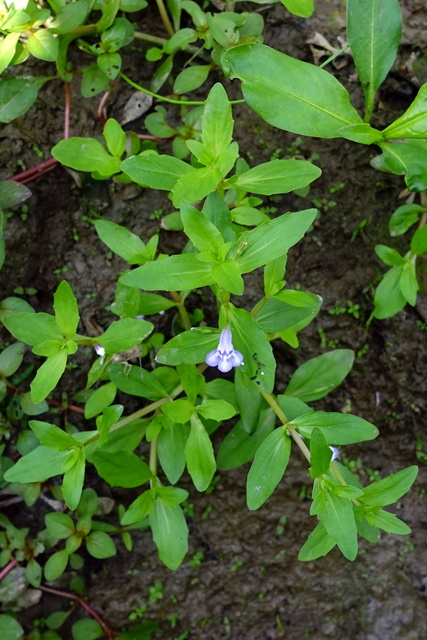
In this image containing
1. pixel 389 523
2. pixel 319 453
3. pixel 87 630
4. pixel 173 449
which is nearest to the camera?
pixel 319 453

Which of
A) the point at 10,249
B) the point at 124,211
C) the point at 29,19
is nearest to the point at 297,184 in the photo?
the point at 124,211

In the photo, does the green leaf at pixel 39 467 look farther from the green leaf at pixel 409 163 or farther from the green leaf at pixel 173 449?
the green leaf at pixel 409 163

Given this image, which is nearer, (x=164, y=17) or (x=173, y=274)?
(x=173, y=274)

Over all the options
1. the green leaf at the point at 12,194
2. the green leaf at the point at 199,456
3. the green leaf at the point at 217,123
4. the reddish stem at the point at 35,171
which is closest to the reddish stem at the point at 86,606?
the green leaf at the point at 199,456

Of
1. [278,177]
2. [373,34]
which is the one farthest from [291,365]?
[373,34]

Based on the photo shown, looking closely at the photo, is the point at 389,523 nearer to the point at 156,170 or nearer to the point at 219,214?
the point at 219,214

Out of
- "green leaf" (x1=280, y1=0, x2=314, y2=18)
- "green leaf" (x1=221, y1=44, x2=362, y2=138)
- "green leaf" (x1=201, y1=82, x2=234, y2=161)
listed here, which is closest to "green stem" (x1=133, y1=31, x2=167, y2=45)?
"green leaf" (x1=280, y1=0, x2=314, y2=18)
